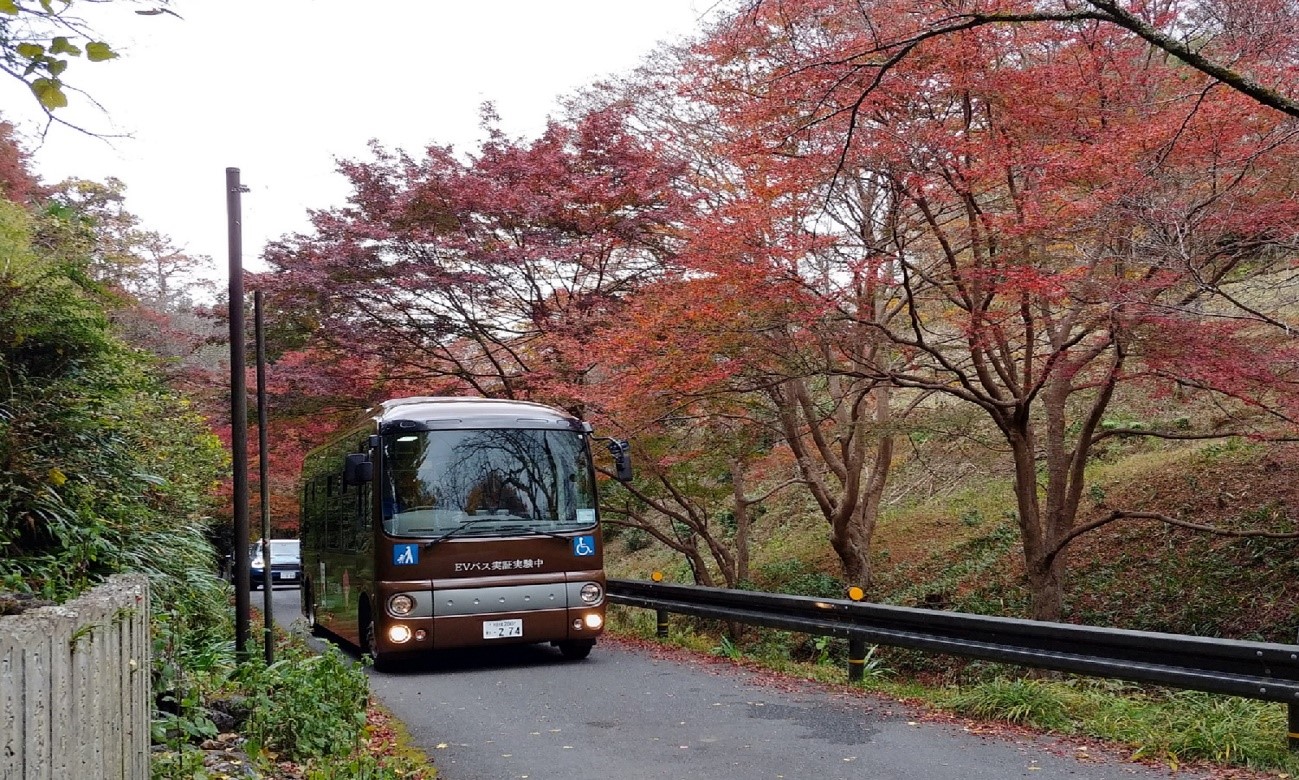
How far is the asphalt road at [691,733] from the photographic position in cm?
644

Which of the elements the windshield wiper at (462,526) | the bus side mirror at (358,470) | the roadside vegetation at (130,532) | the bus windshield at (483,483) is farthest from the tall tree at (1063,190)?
the roadside vegetation at (130,532)

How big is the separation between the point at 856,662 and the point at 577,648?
11.3 feet

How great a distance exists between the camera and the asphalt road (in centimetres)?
644

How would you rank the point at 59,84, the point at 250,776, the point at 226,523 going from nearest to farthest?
1. the point at 59,84
2. the point at 250,776
3. the point at 226,523

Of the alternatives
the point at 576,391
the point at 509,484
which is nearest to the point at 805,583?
the point at 576,391

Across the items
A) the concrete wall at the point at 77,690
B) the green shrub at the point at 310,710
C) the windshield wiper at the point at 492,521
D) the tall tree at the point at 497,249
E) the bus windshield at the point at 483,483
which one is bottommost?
the green shrub at the point at 310,710

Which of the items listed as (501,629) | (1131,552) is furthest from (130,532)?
(1131,552)

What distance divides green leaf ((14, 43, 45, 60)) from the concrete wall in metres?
2.06

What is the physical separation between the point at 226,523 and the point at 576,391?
20.7 meters

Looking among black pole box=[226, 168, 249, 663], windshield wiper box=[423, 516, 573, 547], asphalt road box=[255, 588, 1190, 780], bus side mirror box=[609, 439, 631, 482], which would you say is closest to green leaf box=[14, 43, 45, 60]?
asphalt road box=[255, 588, 1190, 780]

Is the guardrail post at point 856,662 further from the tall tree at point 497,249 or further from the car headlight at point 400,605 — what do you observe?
the tall tree at point 497,249

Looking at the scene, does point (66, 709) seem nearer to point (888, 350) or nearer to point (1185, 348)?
point (1185, 348)

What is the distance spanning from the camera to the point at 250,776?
548 centimetres

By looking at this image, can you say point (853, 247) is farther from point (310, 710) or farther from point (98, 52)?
point (98, 52)
